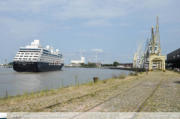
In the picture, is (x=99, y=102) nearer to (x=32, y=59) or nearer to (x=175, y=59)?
(x=32, y=59)

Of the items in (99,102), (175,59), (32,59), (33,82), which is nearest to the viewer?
(99,102)

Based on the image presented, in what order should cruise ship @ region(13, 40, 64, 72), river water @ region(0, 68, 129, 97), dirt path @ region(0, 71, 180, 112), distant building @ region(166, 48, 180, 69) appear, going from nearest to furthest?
dirt path @ region(0, 71, 180, 112) → river water @ region(0, 68, 129, 97) → cruise ship @ region(13, 40, 64, 72) → distant building @ region(166, 48, 180, 69)

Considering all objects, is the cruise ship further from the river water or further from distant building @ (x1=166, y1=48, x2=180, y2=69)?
distant building @ (x1=166, y1=48, x2=180, y2=69)

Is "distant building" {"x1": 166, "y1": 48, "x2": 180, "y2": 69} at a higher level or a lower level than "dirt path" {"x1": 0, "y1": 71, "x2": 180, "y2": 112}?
higher

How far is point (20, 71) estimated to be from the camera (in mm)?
75688

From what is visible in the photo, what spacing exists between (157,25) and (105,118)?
82853 mm

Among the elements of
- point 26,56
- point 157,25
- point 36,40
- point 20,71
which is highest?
point 157,25

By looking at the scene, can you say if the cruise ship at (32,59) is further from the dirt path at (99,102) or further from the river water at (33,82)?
the dirt path at (99,102)

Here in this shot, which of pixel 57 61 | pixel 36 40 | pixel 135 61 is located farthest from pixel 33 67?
pixel 135 61

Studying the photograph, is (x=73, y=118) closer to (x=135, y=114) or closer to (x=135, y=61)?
(x=135, y=114)

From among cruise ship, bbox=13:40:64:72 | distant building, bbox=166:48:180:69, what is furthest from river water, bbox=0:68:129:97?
distant building, bbox=166:48:180:69

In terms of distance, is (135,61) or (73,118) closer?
(73,118)

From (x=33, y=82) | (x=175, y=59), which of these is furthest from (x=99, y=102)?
(x=175, y=59)

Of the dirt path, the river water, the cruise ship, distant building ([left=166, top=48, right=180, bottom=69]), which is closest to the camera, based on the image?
the dirt path
